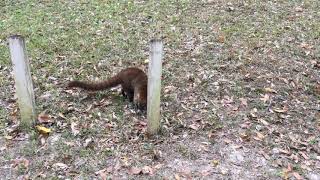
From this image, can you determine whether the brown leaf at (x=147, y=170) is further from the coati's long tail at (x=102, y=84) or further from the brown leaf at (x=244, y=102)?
the brown leaf at (x=244, y=102)

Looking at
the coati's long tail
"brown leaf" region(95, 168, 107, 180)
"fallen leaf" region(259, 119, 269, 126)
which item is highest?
the coati's long tail

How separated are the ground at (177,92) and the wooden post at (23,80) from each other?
0.20m

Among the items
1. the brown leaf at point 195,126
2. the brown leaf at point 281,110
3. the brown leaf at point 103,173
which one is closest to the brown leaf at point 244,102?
the brown leaf at point 281,110

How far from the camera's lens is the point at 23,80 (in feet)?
15.7

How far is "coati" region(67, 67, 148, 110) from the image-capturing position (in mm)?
5372

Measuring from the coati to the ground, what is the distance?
7.0 inches

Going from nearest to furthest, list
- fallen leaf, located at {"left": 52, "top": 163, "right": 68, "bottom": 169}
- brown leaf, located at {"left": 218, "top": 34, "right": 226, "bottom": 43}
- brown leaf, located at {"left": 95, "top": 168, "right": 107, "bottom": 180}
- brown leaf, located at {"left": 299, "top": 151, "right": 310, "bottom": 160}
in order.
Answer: brown leaf, located at {"left": 95, "top": 168, "right": 107, "bottom": 180} < fallen leaf, located at {"left": 52, "top": 163, "right": 68, "bottom": 169} < brown leaf, located at {"left": 299, "top": 151, "right": 310, "bottom": 160} < brown leaf, located at {"left": 218, "top": 34, "right": 226, "bottom": 43}

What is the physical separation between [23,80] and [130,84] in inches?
52.3

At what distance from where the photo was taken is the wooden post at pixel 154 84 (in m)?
4.51

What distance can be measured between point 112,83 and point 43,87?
117 centimetres

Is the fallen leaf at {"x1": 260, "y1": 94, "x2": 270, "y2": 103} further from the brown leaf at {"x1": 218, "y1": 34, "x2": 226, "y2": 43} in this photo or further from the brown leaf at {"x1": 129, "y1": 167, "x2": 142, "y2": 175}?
the brown leaf at {"x1": 129, "y1": 167, "x2": 142, "y2": 175}

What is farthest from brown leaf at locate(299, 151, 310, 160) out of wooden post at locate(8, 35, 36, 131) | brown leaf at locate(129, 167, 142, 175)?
wooden post at locate(8, 35, 36, 131)

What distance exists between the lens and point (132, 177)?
14.7 feet

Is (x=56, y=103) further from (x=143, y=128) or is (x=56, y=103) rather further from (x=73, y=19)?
(x=73, y=19)
